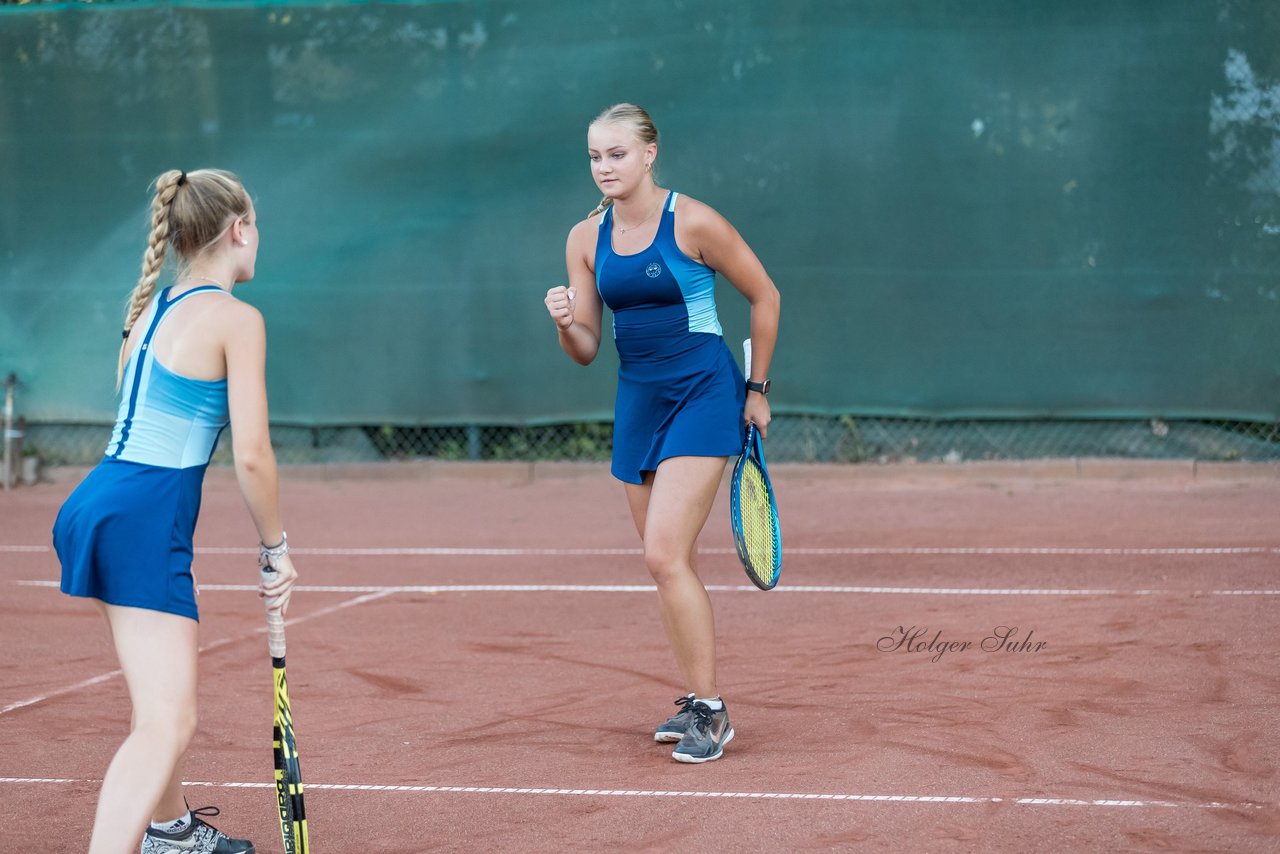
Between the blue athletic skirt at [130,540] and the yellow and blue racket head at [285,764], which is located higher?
the blue athletic skirt at [130,540]

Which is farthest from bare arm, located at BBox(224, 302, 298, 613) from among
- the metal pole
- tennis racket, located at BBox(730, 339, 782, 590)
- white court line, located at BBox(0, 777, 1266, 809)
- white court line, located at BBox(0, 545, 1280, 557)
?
the metal pole

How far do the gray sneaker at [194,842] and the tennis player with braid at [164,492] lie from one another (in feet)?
1.16

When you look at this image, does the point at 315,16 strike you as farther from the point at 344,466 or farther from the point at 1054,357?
the point at 1054,357

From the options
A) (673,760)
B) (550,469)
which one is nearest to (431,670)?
(673,760)

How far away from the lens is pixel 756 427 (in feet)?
13.6

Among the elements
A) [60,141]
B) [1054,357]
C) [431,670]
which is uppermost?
[60,141]

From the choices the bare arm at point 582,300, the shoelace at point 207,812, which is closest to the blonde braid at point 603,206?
the bare arm at point 582,300

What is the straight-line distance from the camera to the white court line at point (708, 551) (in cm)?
661

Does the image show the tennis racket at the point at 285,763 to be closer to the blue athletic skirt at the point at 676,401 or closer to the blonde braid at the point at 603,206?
the blue athletic skirt at the point at 676,401

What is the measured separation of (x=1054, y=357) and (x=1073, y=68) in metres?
1.62

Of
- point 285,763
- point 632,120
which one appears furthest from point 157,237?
point 632,120

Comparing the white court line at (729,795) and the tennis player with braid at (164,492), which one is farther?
the white court line at (729,795)

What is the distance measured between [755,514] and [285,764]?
6.00 feet

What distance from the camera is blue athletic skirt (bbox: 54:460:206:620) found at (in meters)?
2.72
